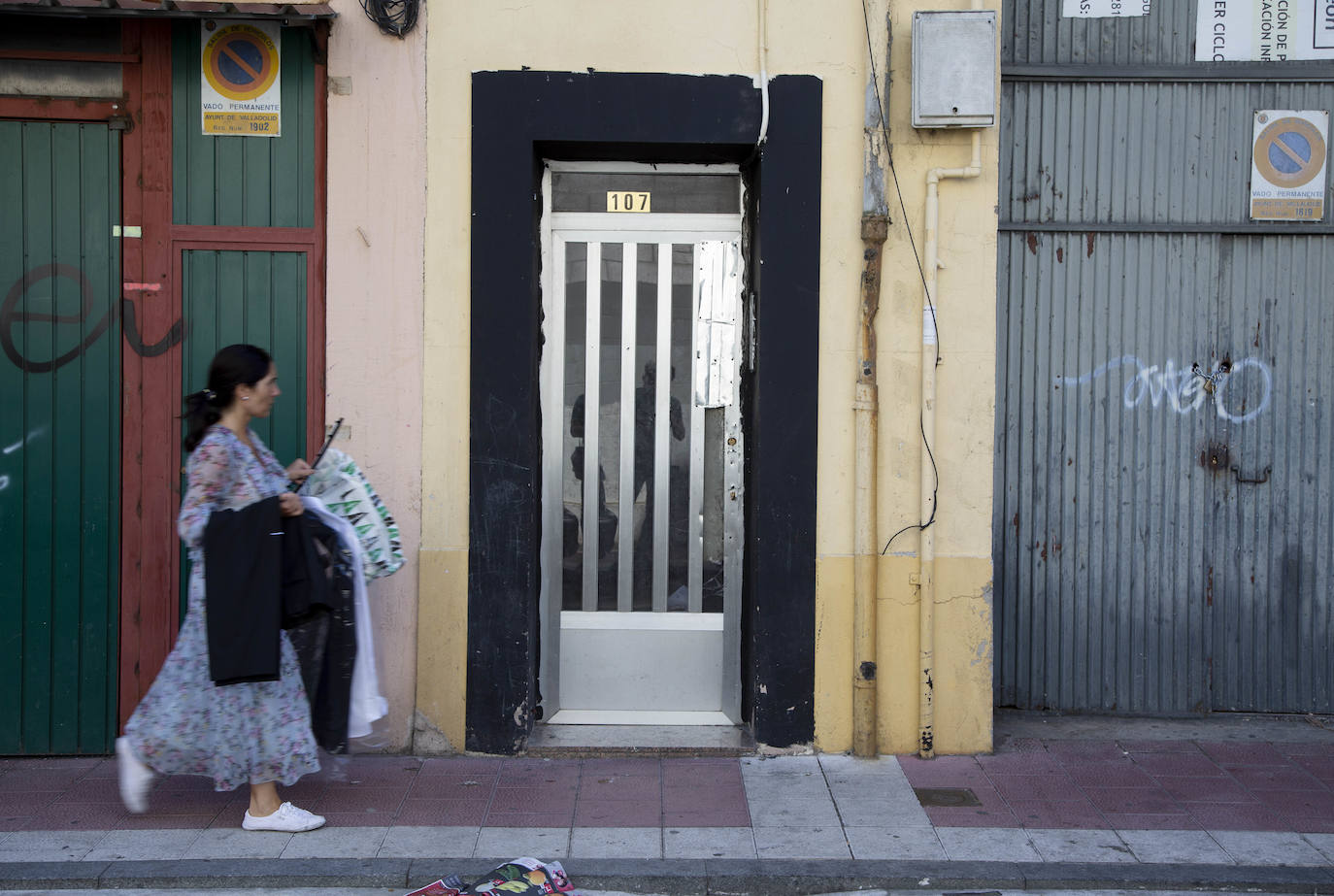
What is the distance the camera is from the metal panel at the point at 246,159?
17.8ft

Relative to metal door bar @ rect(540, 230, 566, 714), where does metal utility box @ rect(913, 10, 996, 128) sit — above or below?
above

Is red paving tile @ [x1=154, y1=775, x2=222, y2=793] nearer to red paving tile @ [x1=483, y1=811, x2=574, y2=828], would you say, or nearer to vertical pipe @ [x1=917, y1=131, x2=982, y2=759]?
red paving tile @ [x1=483, y1=811, x2=574, y2=828]

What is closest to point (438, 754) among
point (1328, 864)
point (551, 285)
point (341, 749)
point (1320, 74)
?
point (341, 749)

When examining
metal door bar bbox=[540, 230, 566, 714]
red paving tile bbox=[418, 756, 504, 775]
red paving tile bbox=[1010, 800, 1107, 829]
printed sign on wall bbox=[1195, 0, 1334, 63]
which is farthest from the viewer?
printed sign on wall bbox=[1195, 0, 1334, 63]

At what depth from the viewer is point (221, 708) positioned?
442cm

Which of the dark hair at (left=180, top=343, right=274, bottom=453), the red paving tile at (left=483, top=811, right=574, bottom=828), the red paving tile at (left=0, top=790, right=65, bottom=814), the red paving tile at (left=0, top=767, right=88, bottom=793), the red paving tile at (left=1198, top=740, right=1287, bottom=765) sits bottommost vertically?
the red paving tile at (left=0, top=790, right=65, bottom=814)

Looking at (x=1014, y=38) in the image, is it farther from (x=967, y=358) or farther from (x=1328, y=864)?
(x=1328, y=864)

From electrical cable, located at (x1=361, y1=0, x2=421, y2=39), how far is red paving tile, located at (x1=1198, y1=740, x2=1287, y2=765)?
17.5 feet

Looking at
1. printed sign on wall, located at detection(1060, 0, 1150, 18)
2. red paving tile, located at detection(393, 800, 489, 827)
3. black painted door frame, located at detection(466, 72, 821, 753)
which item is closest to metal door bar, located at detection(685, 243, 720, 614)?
black painted door frame, located at detection(466, 72, 821, 753)

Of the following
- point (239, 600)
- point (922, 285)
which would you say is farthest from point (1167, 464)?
point (239, 600)

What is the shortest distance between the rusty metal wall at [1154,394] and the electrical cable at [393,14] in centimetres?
314

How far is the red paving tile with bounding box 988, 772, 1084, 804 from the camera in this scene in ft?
16.4

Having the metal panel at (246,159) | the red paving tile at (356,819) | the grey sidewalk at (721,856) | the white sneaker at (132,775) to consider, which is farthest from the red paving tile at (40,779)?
the metal panel at (246,159)

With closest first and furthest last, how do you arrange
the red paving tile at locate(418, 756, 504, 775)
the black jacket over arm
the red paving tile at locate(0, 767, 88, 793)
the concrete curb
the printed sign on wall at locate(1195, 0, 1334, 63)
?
the concrete curb
the black jacket over arm
the red paving tile at locate(0, 767, 88, 793)
the red paving tile at locate(418, 756, 504, 775)
the printed sign on wall at locate(1195, 0, 1334, 63)
